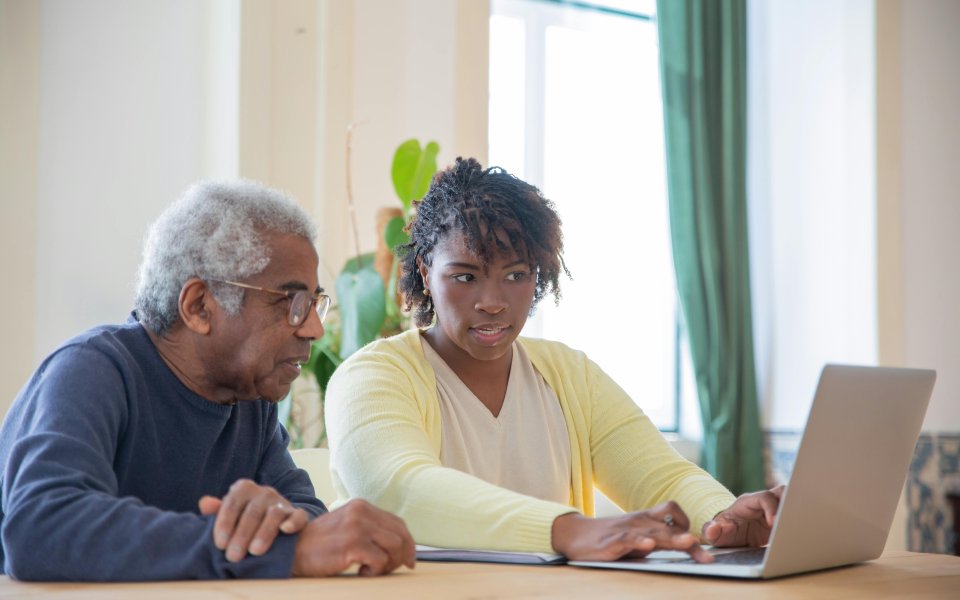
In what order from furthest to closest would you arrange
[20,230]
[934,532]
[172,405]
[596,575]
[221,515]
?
[934,532] → [20,230] → [172,405] → [596,575] → [221,515]

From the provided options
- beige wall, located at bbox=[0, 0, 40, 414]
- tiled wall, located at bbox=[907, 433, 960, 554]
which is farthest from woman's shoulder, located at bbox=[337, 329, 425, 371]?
tiled wall, located at bbox=[907, 433, 960, 554]

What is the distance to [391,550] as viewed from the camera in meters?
1.30

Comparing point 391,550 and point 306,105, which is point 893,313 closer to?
point 306,105

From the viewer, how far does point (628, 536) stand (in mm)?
1434

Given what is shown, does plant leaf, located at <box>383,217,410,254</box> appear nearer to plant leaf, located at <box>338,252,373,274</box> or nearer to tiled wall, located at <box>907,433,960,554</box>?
plant leaf, located at <box>338,252,373,274</box>

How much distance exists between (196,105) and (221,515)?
2589 mm

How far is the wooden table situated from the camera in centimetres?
Answer: 115

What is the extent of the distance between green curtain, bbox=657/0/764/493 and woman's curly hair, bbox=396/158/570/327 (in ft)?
8.46

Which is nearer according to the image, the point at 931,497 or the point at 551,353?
the point at 551,353

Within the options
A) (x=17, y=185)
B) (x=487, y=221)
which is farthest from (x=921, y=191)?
(x=17, y=185)

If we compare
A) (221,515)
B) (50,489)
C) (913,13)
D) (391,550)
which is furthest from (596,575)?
(913,13)

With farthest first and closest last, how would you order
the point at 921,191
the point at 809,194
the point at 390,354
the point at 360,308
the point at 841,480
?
the point at 809,194
the point at 921,191
the point at 360,308
the point at 390,354
the point at 841,480

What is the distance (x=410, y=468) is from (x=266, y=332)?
0.30 metres

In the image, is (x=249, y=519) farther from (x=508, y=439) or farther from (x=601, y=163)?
(x=601, y=163)
